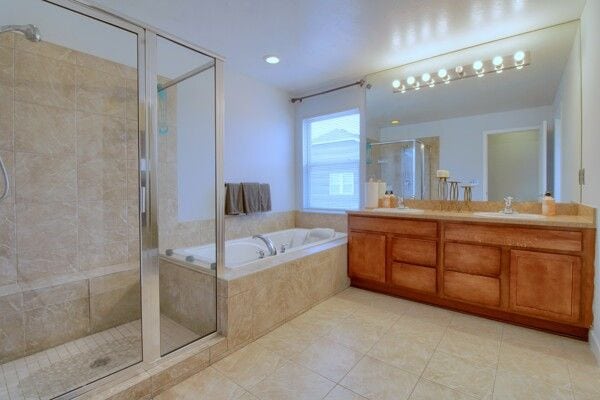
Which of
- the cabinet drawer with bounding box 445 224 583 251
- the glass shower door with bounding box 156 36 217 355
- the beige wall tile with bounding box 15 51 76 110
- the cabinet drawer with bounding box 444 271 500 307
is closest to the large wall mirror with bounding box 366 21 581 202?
the cabinet drawer with bounding box 445 224 583 251

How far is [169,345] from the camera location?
5.66 feet

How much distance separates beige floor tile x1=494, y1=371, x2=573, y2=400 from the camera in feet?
4.85

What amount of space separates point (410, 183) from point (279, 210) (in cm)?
168

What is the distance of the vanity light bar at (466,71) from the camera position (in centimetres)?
257

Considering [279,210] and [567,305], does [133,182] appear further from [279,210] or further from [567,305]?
[567,305]

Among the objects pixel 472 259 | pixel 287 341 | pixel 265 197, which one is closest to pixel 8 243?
pixel 287 341

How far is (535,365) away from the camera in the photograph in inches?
68.6

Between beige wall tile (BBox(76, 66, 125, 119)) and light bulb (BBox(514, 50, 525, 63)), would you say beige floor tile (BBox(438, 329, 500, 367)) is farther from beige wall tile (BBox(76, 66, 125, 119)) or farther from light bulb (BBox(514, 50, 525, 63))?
beige wall tile (BBox(76, 66, 125, 119))

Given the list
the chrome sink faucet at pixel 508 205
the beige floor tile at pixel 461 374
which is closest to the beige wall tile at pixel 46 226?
the beige floor tile at pixel 461 374

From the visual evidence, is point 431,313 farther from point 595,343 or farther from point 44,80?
point 44,80

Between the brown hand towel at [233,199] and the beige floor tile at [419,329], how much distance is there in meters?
1.94

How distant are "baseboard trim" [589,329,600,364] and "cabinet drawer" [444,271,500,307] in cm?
52

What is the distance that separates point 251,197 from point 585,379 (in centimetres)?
→ 294

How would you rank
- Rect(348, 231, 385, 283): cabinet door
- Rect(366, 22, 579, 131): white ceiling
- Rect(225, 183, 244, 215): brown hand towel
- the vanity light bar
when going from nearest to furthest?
Rect(366, 22, 579, 131): white ceiling, the vanity light bar, Rect(348, 231, 385, 283): cabinet door, Rect(225, 183, 244, 215): brown hand towel
